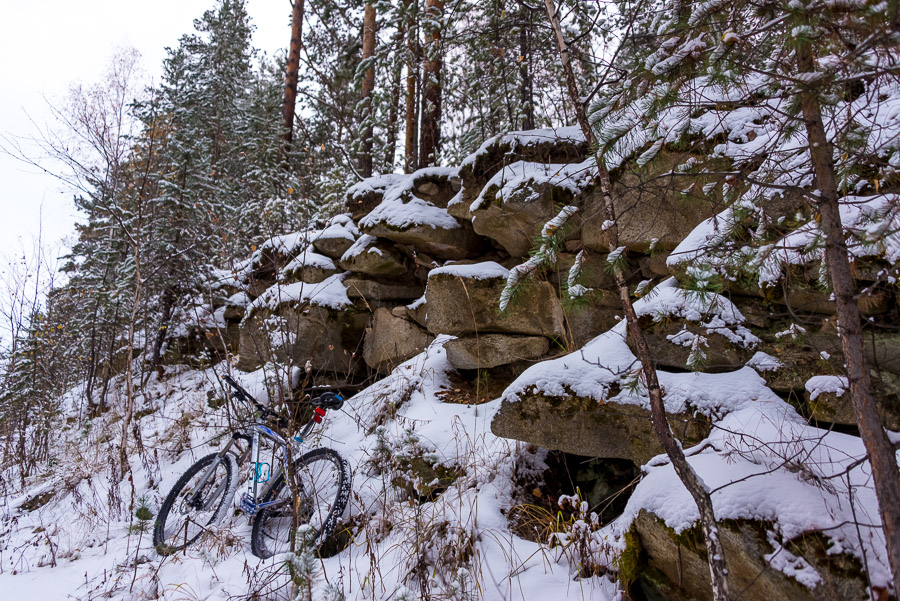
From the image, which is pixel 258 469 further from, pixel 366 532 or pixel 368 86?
pixel 368 86

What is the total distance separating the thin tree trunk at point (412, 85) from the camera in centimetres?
698

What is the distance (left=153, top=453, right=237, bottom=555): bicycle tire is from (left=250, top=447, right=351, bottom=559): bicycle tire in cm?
51

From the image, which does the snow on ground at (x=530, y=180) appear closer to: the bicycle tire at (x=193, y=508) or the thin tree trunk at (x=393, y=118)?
the bicycle tire at (x=193, y=508)

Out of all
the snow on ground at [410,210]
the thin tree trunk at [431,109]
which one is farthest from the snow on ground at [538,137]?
the thin tree trunk at [431,109]

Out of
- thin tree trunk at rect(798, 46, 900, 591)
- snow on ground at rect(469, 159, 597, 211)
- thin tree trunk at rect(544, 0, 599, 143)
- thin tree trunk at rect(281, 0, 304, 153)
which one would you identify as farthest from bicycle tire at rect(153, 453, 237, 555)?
thin tree trunk at rect(281, 0, 304, 153)

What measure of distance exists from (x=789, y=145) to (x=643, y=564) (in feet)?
8.45

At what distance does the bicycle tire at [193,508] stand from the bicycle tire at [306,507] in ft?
1.66

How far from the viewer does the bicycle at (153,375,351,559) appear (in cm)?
336

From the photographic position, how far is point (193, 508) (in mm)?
3996

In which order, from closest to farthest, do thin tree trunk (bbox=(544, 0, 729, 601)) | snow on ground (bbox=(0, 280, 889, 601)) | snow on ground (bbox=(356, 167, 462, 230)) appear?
thin tree trunk (bbox=(544, 0, 729, 601)), snow on ground (bbox=(0, 280, 889, 601)), snow on ground (bbox=(356, 167, 462, 230))

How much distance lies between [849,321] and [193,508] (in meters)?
4.76

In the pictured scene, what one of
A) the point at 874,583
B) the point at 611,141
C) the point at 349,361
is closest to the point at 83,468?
the point at 349,361

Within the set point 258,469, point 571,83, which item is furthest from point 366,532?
point 571,83

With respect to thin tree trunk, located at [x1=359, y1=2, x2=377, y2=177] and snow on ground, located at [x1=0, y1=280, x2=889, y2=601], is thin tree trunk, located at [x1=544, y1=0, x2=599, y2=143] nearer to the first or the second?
snow on ground, located at [x1=0, y1=280, x2=889, y2=601]
